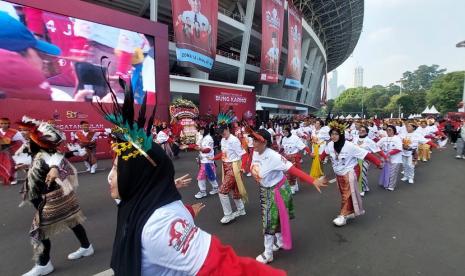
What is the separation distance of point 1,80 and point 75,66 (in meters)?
2.55

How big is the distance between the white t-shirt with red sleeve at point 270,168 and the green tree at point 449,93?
210ft

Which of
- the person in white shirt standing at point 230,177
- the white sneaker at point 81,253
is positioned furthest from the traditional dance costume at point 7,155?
the person in white shirt standing at point 230,177

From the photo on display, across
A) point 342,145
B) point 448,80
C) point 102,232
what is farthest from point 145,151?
point 448,80

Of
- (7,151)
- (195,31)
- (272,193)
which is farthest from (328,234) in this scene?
(195,31)

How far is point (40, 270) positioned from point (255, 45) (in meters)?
32.8

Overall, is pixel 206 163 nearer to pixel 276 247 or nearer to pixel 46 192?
pixel 276 247

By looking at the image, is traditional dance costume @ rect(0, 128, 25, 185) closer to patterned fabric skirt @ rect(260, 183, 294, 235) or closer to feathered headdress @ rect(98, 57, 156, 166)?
patterned fabric skirt @ rect(260, 183, 294, 235)

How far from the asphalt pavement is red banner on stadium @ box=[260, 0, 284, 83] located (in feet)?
64.0

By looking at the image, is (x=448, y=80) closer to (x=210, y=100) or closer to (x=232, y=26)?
(x=232, y=26)

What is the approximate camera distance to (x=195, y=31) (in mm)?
17844

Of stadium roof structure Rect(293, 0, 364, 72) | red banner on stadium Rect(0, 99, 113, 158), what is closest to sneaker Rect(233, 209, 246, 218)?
red banner on stadium Rect(0, 99, 113, 158)

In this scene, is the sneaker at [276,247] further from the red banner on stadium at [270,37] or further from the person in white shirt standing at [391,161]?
the red banner on stadium at [270,37]

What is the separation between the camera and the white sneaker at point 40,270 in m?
3.17

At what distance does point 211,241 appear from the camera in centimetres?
141
